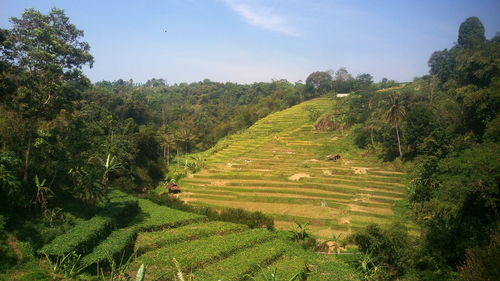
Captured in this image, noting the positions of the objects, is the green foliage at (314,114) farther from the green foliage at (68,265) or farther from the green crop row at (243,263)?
the green foliage at (68,265)

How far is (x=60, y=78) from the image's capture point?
77.8ft

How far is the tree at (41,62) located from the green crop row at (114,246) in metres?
6.81

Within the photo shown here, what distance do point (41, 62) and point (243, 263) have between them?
19.7m

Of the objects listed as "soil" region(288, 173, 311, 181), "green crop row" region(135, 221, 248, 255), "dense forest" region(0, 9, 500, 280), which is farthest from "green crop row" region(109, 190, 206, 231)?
"soil" region(288, 173, 311, 181)

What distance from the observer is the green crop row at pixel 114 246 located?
62.3ft

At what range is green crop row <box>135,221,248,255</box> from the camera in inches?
923

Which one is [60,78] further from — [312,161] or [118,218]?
[312,161]

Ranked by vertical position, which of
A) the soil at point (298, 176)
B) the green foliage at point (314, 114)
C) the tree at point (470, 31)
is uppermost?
the tree at point (470, 31)

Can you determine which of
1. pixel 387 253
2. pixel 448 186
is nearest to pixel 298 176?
pixel 448 186

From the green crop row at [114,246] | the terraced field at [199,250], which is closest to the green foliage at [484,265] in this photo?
the terraced field at [199,250]

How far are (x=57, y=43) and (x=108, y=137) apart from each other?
22098 millimetres

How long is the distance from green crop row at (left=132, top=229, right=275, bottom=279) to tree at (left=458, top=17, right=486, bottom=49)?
273ft

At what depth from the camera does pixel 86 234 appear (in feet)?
67.1

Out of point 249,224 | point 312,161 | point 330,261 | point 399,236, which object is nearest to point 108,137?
point 249,224
